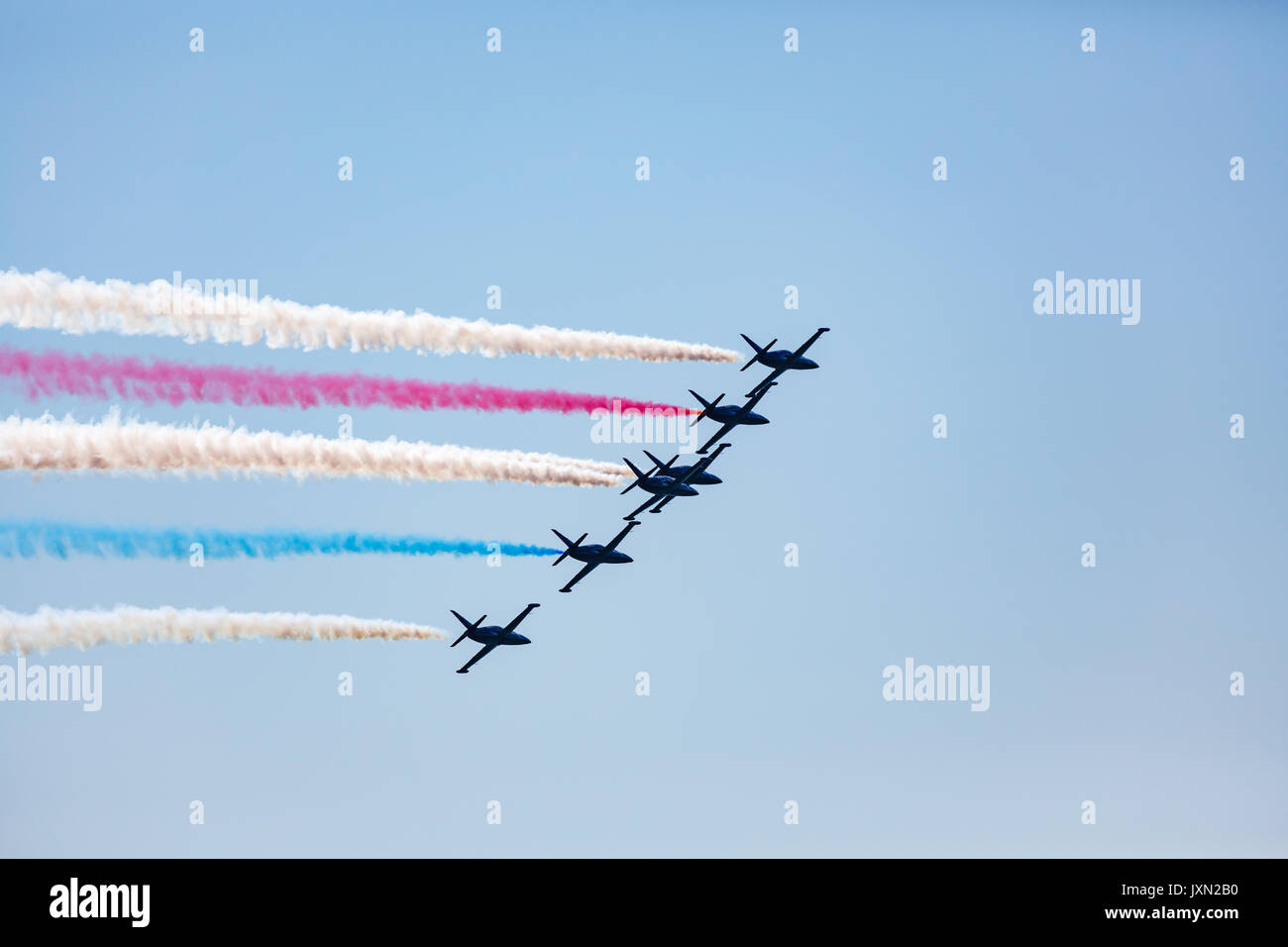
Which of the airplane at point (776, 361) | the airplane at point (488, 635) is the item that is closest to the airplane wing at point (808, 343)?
the airplane at point (776, 361)

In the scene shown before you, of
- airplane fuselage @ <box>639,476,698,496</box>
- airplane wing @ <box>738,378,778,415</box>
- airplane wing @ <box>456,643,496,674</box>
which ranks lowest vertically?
airplane wing @ <box>456,643,496,674</box>

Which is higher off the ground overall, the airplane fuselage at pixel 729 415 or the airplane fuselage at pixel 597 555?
the airplane fuselage at pixel 729 415

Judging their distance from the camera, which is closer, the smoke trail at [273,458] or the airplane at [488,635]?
the smoke trail at [273,458]

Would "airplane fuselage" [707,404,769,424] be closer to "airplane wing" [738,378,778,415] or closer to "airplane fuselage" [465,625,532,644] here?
"airplane wing" [738,378,778,415]

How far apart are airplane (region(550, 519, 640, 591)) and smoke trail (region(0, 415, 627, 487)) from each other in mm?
2548

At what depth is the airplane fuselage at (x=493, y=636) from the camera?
Answer: 2635 inches

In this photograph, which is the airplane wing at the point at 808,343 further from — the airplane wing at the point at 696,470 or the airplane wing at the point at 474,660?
the airplane wing at the point at 474,660

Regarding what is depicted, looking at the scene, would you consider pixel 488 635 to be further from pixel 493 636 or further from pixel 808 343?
pixel 808 343

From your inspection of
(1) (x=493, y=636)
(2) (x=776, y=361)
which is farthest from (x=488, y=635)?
(2) (x=776, y=361)

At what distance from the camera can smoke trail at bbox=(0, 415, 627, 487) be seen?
49.2 m

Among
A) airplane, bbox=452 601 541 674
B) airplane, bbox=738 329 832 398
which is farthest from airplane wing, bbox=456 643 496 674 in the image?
airplane, bbox=738 329 832 398
